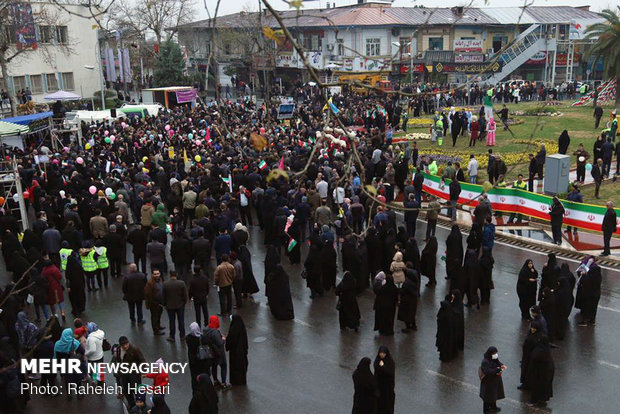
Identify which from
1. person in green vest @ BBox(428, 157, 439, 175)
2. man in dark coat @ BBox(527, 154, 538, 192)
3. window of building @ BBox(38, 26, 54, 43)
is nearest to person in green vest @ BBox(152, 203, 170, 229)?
person in green vest @ BBox(428, 157, 439, 175)

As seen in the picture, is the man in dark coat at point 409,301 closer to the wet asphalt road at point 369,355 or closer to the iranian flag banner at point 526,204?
the wet asphalt road at point 369,355

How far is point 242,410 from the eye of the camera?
392 inches

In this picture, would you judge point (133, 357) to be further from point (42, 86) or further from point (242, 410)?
point (42, 86)

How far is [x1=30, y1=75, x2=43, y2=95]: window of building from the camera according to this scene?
172 ft

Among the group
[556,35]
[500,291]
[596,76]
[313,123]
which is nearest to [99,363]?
[500,291]

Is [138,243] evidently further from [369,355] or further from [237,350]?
[369,355]

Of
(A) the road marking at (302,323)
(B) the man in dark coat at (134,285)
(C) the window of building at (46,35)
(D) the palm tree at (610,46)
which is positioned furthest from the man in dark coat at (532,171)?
(C) the window of building at (46,35)

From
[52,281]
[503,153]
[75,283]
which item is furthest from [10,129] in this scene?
[503,153]

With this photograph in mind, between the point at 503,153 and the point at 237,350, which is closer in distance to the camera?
the point at 237,350

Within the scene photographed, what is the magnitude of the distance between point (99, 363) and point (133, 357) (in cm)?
96

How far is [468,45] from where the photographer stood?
59.8 meters

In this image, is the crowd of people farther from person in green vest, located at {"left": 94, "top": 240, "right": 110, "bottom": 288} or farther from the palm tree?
the palm tree

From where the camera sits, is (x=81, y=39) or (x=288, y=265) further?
(x=81, y=39)

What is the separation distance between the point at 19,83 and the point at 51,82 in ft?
9.95
